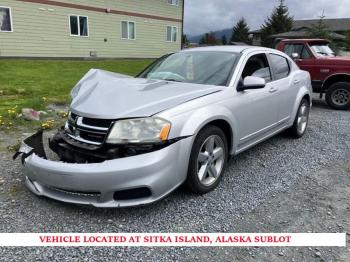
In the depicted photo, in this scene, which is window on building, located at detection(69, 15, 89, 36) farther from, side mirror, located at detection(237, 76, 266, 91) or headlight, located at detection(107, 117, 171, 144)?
headlight, located at detection(107, 117, 171, 144)

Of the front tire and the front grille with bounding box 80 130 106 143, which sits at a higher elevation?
the front grille with bounding box 80 130 106 143

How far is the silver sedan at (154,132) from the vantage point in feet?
9.37

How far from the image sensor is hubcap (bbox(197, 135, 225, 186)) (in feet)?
11.3

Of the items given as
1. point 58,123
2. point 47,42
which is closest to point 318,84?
point 58,123

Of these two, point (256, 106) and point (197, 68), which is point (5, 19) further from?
point (256, 106)

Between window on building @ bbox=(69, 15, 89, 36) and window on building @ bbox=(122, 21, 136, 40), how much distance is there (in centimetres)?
292

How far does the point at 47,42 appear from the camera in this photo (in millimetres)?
17078

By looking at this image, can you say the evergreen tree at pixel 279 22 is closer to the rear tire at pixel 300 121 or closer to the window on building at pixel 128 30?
the window on building at pixel 128 30

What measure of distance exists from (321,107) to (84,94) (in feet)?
24.3

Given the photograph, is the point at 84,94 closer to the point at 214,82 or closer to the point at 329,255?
the point at 214,82

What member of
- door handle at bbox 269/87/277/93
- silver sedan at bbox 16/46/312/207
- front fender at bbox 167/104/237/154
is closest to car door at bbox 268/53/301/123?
door handle at bbox 269/87/277/93

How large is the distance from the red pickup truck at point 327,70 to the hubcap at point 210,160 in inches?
249

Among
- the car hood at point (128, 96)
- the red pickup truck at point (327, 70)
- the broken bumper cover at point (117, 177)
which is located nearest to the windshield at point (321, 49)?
the red pickup truck at point (327, 70)

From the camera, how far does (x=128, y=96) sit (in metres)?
3.42
